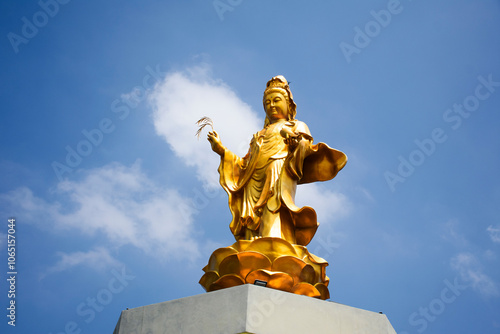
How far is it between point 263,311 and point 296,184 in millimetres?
2064

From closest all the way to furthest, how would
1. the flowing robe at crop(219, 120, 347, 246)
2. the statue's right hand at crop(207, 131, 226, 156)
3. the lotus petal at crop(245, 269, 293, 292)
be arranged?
the lotus petal at crop(245, 269, 293, 292) < the flowing robe at crop(219, 120, 347, 246) < the statue's right hand at crop(207, 131, 226, 156)

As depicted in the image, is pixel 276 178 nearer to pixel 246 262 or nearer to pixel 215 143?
pixel 215 143

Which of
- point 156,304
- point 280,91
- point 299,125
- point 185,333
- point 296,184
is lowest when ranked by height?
point 185,333

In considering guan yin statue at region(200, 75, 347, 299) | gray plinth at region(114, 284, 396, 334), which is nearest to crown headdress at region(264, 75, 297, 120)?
guan yin statue at region(200, 75, 347, 299)

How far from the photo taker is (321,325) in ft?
13.6

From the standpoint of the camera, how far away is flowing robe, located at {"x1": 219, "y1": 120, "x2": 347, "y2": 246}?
559 centimetres

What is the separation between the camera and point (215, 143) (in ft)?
20.4

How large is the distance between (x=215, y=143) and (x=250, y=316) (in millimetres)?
2626

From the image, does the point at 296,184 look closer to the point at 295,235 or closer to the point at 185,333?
the point at 295,235

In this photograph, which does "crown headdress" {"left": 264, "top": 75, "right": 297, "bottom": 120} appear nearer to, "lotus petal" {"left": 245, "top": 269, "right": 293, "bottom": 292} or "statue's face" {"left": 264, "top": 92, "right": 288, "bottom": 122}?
"statue's face" {"left": 264, "top": 92, "right": 288, "bottom": 122}

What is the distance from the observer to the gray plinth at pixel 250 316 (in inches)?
157

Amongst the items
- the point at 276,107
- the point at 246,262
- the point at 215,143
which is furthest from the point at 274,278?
the point at 276,107

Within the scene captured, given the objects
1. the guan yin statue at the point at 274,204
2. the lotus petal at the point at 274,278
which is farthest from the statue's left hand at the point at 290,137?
the lotus petal at the point at 274,278

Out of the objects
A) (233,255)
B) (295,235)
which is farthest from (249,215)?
(233,255)
